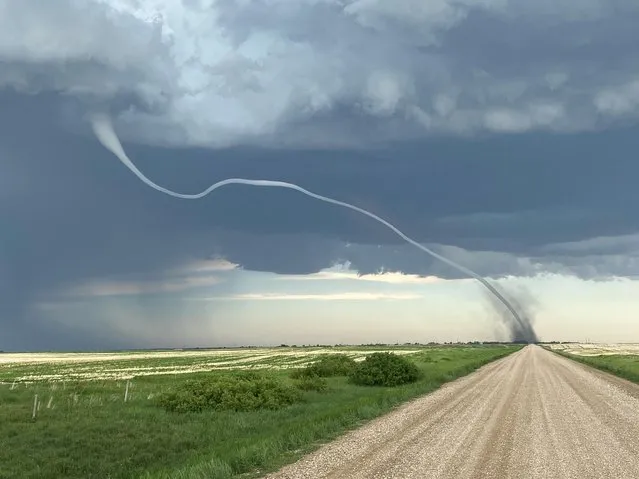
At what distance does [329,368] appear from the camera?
55.3m

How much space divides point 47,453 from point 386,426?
41.9 feet

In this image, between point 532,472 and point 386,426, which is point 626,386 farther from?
point 532,472

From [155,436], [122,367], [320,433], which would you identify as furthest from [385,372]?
[122,367]

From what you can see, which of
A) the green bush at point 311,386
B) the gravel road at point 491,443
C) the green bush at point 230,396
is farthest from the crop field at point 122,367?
the gravel road at point 491,443

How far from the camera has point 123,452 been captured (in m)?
22.2

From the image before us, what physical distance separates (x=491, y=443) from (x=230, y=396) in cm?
1807

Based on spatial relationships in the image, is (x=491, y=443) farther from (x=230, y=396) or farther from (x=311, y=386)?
(x=311, y=386)

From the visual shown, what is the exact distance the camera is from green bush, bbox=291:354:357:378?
52750mm

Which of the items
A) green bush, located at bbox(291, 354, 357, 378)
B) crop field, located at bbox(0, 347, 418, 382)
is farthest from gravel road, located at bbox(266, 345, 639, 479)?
crop field, located at bbox(0, 347, 418, 382)

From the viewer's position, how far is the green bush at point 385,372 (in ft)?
158

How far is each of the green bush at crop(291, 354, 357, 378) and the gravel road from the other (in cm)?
2044

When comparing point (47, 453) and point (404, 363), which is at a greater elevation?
point (404, 363)

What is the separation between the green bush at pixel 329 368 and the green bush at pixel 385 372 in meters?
3.26

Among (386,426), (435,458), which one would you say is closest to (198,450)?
(386,426)
